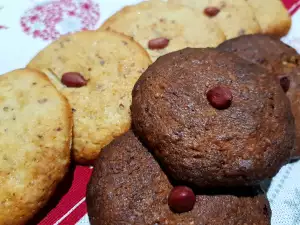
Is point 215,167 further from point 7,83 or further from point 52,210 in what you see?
point 7,83

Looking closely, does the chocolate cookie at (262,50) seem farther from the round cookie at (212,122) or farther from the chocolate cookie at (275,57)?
the round cookie at (212,122)

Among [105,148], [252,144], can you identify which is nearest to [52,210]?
[105,148]

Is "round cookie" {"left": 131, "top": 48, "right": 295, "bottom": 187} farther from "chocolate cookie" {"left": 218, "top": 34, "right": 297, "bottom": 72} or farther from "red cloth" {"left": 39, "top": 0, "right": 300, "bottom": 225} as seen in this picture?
"red cloth" {"left": 39, "top": 0, "right": 300, "bottom": 225}

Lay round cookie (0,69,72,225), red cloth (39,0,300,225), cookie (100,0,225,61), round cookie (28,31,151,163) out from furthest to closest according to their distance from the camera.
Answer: cookie (100,0,225,61)
round cookie (28,31,151,163)
red cloth (39,0,300,225)
round cookie (0,69,72,225)

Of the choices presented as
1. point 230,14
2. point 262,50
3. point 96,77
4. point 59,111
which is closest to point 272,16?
point 230,14

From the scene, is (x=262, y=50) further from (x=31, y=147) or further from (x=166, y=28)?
(x=31, y=147)

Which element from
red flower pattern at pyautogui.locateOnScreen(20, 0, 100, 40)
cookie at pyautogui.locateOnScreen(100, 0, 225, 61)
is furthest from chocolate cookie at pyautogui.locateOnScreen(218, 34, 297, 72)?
red flower pattern at pyautogui.locateOnScreen(20, 0, 100, 40)

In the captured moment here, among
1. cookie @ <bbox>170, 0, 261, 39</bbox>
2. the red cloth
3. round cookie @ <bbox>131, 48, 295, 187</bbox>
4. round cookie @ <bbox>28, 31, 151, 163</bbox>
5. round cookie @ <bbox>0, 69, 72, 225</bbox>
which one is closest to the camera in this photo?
round cookie @ <bbox>131, 48, 295, 187</bbox>

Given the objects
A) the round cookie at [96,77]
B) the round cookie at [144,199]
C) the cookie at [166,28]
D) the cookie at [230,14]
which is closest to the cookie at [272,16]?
the cookie at [230,14]
